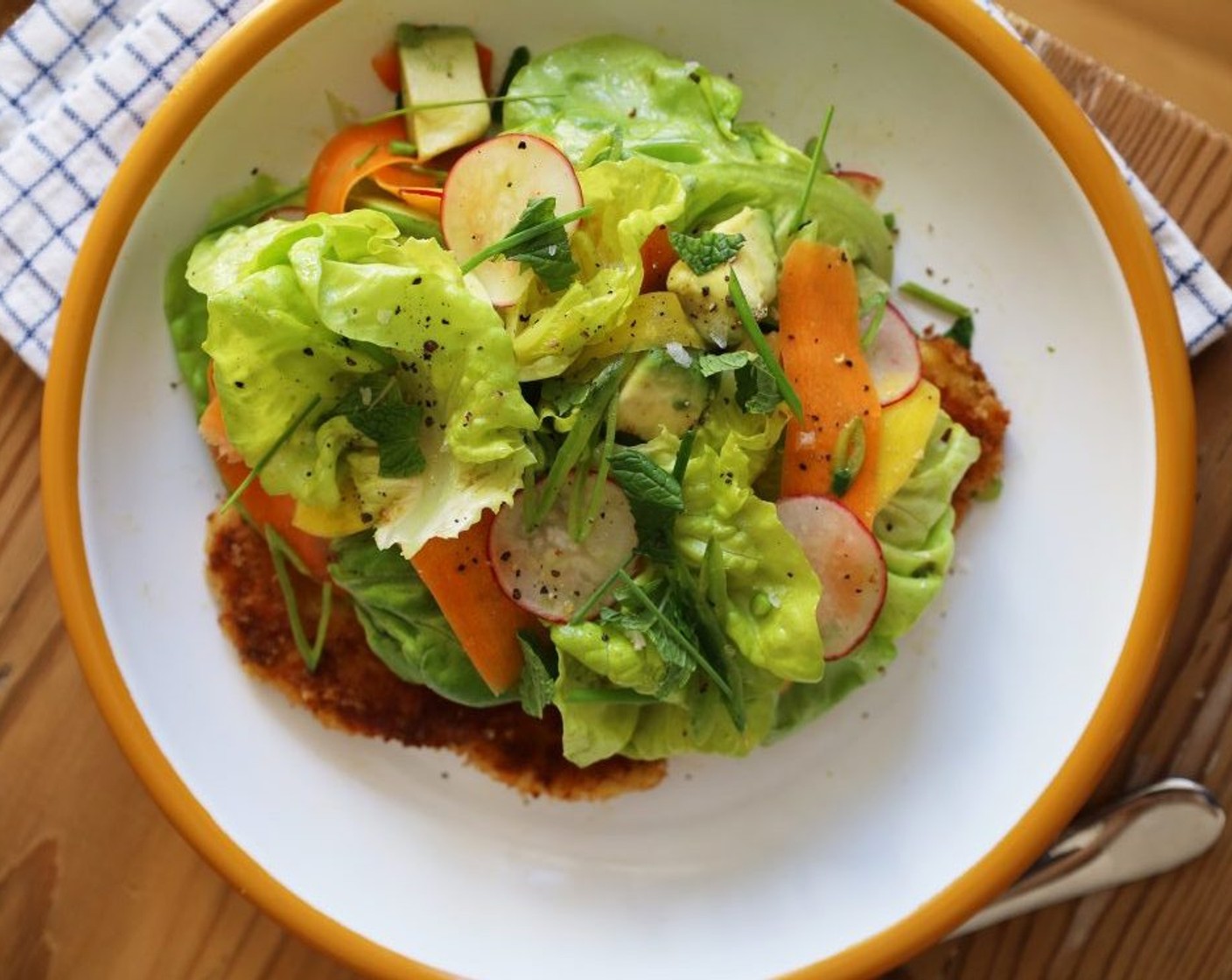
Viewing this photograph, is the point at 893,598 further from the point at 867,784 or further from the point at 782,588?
the point at 867,784

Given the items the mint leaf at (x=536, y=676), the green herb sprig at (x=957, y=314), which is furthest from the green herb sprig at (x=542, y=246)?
the green herb sprig at (x=957, y=314)

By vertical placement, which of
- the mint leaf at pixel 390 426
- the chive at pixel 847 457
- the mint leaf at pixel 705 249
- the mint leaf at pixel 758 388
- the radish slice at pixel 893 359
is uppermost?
the mint leaf at pixel 705 249

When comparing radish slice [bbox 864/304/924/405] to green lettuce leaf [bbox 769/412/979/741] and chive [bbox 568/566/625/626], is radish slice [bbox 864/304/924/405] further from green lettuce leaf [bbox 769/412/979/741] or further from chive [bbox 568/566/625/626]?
chive [bbox 568/566/625/626]

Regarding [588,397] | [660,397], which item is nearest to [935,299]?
[660,397]

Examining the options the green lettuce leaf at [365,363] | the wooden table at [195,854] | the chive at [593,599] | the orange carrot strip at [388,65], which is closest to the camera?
the green lettuce leaf at [365,363]

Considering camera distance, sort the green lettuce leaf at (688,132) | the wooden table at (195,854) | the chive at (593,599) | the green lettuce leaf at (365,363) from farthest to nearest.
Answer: the wooden table at (195,854) < the green lettuce leaf at (688,132) < the chive at (593,599) < the green lettuce leaf at (365,363)

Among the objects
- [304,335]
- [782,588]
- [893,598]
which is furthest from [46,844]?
[893,598]

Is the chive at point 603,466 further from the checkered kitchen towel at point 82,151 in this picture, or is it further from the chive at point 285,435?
the checkered kitchen towel at point 82,151

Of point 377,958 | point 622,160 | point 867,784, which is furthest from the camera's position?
point 867,784
